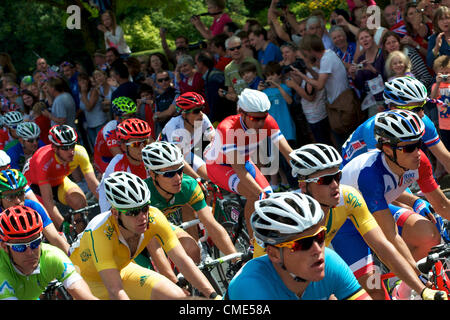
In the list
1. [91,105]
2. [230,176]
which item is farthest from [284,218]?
[91,105]

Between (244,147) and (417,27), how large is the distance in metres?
4.04

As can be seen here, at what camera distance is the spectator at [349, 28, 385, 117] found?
9.88 metres

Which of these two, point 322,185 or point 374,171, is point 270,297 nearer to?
point 322,185

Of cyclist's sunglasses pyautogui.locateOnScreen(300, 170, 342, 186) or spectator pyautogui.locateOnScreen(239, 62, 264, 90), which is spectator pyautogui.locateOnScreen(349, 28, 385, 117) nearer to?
spectator pyautogui.locateOnScreen(239, 62, 264, 90)

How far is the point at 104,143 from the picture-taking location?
33.1 ft

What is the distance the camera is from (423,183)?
237 inches

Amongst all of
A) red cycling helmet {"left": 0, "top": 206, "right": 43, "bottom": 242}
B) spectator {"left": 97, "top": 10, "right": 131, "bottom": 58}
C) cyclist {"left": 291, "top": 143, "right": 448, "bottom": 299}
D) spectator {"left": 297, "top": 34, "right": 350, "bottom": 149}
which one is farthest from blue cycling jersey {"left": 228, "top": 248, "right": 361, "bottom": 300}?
spectator {"left": 97, "top": 10, "right": 131, "bottom": 58}

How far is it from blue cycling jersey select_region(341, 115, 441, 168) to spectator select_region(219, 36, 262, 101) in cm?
439

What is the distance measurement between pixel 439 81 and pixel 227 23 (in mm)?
5038

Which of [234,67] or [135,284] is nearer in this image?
[135,284]

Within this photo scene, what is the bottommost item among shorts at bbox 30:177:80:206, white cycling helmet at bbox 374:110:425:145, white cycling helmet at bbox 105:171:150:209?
shorts at bbox 30:177:80:206

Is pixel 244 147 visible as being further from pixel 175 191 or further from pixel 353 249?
pixel 353 249

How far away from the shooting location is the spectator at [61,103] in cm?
1407

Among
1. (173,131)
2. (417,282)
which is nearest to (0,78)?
(173,131)
